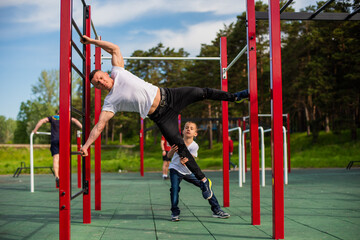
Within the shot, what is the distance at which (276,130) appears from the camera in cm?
350

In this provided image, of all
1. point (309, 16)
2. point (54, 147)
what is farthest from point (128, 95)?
point (54, 147)

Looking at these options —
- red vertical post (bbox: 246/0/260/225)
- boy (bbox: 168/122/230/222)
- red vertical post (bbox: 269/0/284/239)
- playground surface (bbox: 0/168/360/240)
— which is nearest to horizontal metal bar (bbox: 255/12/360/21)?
red vertical post (bbox: 246/0/260/225)

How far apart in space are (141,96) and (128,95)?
133 millimetres

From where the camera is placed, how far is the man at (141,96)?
3742 mm

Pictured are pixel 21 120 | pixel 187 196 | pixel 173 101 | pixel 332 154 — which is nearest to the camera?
pixel 173 101

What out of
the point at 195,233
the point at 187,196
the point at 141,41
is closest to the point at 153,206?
the point at 187,196

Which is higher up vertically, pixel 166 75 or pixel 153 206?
pixel 166 75

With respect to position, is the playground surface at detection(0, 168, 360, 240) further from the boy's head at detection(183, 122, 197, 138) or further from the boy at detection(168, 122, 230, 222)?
the boy's head at detection(183, 122, 197, 138)

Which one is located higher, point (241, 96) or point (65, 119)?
point (241, 96)

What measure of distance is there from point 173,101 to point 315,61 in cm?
2858

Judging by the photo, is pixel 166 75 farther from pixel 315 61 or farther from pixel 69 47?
pixel 69 47

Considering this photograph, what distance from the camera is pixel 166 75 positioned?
37.2 meters

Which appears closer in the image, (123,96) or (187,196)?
(123,96)

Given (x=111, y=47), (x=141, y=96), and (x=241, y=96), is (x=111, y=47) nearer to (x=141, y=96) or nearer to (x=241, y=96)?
(x=141, y=96)
